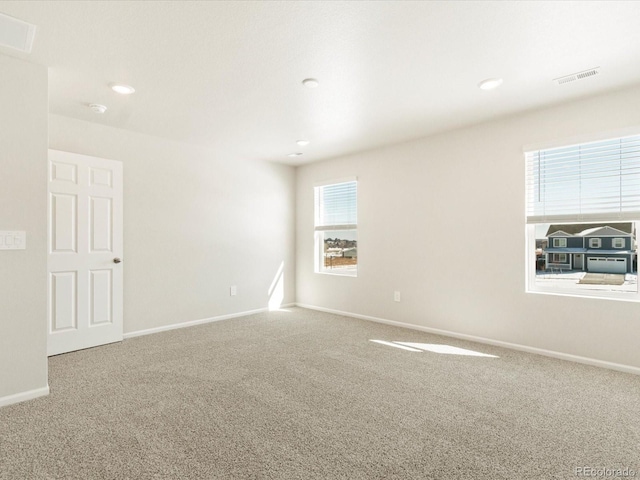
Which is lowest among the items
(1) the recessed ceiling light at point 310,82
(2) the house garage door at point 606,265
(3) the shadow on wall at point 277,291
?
(3) the shadow on wall at point 277,291

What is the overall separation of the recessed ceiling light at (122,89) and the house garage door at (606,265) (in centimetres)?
438

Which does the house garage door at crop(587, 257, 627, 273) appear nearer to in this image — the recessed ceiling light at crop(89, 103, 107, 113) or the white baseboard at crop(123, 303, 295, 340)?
the white baseboard at crop(123, 303, 295, 340)

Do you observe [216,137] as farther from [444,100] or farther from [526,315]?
[526,315]

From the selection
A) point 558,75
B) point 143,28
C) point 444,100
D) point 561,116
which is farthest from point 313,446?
point 561,116

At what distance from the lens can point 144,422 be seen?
212 centimetres

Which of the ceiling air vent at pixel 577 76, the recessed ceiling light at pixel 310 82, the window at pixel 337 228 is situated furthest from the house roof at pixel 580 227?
the recessed ceiling light at pixel 310 82

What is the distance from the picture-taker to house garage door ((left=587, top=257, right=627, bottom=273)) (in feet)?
10.1

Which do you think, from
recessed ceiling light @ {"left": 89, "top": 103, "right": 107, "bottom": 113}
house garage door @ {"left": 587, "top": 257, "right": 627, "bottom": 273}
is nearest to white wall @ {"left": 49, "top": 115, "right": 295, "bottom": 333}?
recessed ceiling light @ {"left": 89, "top": 103, "right": 107, "bottom": 113}

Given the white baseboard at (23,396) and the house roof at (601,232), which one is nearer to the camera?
the white baseboard at (23,396)

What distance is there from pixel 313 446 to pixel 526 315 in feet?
8.76

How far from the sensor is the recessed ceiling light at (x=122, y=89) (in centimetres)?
287

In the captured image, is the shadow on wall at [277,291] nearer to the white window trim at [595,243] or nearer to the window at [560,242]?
the window at [560,242]

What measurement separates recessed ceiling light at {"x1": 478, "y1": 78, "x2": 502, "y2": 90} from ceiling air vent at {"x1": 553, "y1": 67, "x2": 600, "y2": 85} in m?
0.43

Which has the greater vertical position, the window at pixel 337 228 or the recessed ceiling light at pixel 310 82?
the recessed ceiling light at pixel 310 82
